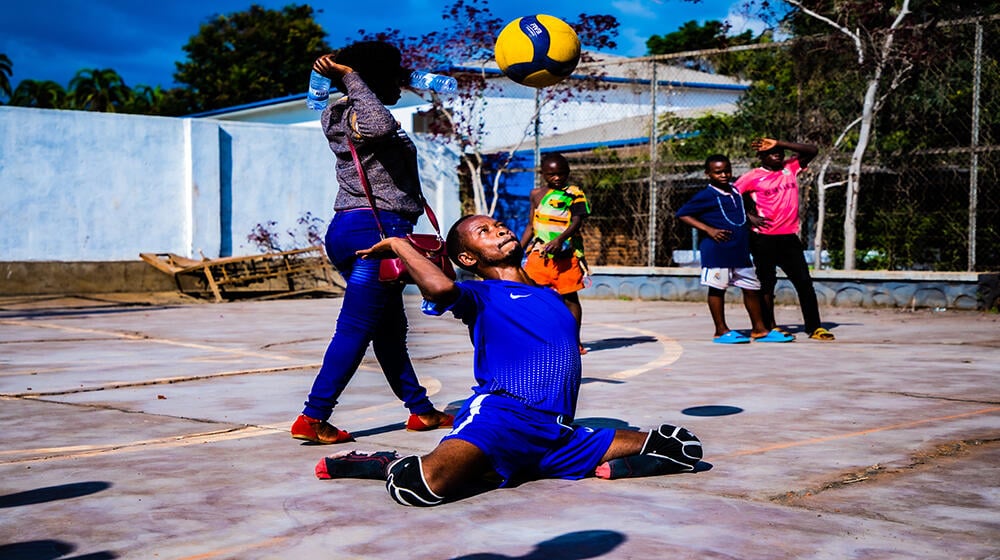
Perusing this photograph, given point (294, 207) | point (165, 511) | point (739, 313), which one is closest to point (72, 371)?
point (165, 511)

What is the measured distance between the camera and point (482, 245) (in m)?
4.17

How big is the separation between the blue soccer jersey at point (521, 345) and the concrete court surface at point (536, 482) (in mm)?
362

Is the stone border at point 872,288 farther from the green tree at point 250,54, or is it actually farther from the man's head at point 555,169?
the green tree at point 250,54

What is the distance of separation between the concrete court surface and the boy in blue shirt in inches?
15.7

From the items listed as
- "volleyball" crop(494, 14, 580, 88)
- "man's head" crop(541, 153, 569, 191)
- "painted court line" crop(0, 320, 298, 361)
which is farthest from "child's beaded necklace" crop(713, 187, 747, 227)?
"painted court line" crop(0, 320, 298, 361)

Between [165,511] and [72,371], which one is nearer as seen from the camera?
[165,511]

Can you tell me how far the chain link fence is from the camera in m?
12.6

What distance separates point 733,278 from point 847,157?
5.30 metres

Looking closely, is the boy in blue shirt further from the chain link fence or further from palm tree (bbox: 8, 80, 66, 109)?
palm tree (bbox: 8, 80, 66, 109)

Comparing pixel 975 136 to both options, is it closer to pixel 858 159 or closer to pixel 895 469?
pixel 858 159

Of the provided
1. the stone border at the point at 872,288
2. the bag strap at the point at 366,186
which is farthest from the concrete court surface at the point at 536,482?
the stone border at the point at 872,288

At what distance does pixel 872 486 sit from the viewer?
12.7 ft

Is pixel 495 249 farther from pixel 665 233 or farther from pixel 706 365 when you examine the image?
pixel 665 233

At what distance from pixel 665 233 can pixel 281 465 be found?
40.7ft
